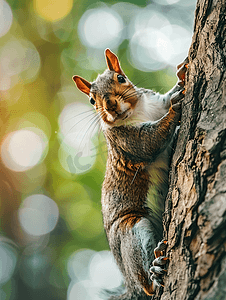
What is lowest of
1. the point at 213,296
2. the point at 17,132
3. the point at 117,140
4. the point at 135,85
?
the point at 213,296

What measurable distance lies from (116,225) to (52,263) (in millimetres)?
3514

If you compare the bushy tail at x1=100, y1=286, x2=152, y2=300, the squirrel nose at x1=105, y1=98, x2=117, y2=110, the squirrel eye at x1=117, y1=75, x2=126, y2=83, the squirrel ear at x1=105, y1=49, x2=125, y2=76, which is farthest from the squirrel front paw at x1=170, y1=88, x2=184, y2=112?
the bushy tail at x1=100, y1=286, x2=152, y2=300

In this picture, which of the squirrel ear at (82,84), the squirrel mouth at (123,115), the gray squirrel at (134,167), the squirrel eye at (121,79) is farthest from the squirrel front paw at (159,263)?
the squirrel ear at (82,84)

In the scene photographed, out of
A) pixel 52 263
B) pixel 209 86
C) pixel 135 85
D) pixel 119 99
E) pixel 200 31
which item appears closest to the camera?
pixel 209 86

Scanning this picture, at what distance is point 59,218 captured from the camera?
5.43 m

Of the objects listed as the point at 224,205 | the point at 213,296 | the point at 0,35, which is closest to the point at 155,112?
the point at 224,205

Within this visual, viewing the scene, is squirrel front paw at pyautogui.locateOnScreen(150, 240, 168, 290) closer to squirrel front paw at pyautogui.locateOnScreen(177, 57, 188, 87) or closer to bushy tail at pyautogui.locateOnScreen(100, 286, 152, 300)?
bushy tail at pyautogui.locateOnScreen(100, 286, 152, 300)

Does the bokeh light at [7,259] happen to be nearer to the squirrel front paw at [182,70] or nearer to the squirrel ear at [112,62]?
the squirrel ear at [112,62]

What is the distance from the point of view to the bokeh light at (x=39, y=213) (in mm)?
5301

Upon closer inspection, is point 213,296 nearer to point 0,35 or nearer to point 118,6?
point 118,6

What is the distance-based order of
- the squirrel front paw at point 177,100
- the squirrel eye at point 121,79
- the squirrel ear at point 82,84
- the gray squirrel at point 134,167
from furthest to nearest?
the squirrel ear at point 82,84
the squirrel eye at point 121,79
the gray squirrel at point 134,167
the squirrel front paw at point 177,100

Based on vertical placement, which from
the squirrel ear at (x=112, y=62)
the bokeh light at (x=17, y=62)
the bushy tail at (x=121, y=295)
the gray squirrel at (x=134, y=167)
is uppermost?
Answer: the bokeh light at (x=17, y=62)

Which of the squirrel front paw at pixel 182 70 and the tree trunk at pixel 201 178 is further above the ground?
the squirrel front paw at pixel 182 70

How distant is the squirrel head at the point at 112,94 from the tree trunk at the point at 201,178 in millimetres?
688
